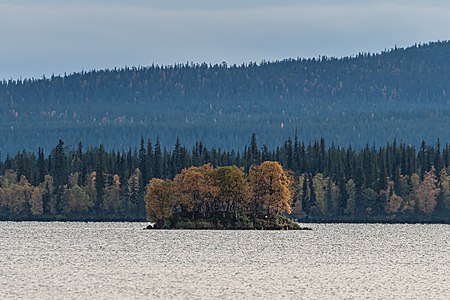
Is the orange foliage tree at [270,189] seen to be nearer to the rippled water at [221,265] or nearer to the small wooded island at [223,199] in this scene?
the small wooded island at [223,199]

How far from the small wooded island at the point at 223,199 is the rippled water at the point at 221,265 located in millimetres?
6140

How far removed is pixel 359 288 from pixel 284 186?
8643 cm

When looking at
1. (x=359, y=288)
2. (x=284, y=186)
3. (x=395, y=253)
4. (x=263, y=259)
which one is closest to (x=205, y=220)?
(x=284, y=186)

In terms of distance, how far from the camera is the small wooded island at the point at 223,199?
175 meters

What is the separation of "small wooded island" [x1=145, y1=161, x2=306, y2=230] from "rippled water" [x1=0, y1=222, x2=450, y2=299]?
6.14 meters

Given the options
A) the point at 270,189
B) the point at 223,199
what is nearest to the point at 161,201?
the point at 223,199

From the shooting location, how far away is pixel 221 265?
110438 mm

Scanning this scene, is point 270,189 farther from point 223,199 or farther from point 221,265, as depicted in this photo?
point 221,265

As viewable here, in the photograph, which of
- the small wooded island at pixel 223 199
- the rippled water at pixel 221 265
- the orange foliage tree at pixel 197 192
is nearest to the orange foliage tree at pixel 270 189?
the small wooded island at pixel 223 199

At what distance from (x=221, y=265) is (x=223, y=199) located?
216ft

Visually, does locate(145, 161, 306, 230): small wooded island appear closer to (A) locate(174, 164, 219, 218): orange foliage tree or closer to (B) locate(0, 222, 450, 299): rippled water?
(A) locate(174, 164, 219, 218): orange foliage tree

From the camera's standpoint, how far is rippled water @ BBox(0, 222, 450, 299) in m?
87.0

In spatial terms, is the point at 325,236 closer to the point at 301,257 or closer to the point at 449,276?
the point at 301,257

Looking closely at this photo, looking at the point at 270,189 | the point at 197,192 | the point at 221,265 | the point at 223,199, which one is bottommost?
the point at 221,265
